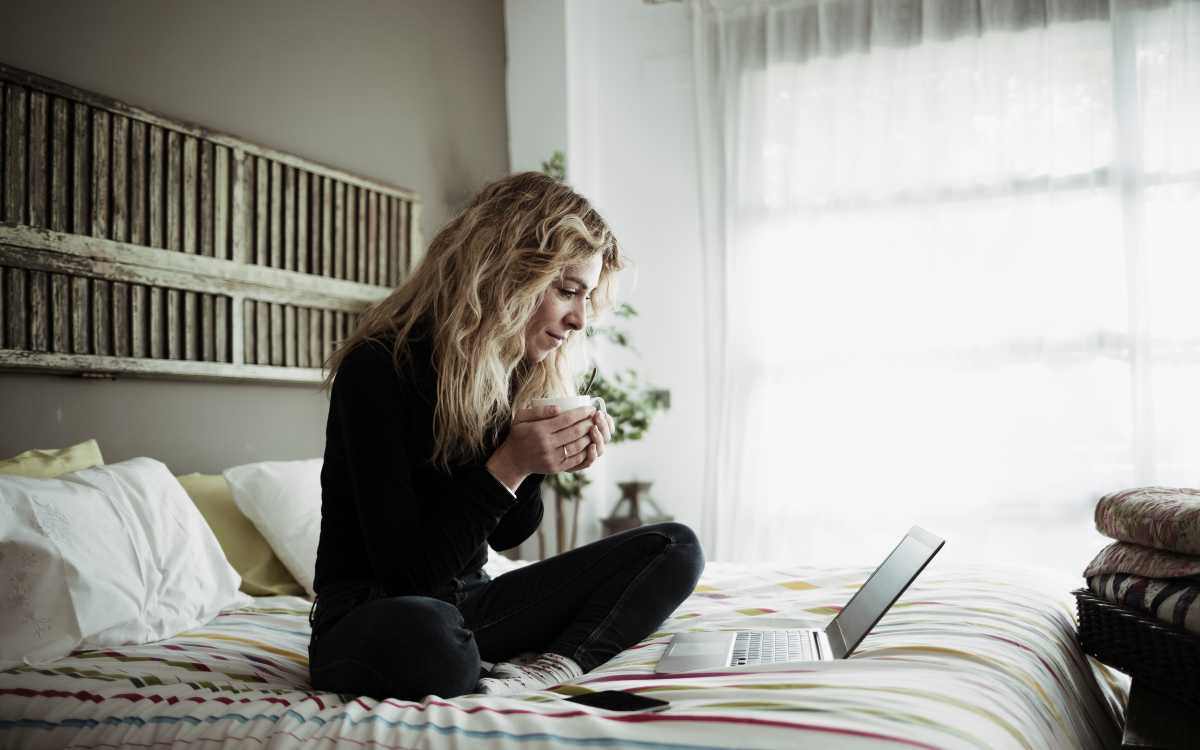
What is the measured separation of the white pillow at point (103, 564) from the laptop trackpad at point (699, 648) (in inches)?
36.3

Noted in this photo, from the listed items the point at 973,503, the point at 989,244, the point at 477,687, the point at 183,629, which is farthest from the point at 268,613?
the point at 989,244

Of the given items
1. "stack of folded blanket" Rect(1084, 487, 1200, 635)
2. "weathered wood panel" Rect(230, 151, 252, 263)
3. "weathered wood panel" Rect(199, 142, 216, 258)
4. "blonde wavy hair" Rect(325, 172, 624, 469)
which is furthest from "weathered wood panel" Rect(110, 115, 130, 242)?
"stack of folded blanket" Rect(1084, 487, 1200, 635)

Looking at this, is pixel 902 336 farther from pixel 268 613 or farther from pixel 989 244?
pixel 268 613

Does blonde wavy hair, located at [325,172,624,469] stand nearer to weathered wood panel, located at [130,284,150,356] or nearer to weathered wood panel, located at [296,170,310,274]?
weathered wood panel, located at [130,284,150,356]

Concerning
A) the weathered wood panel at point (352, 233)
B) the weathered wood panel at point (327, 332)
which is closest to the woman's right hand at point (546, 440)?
the weathered wood panel at point (327, 332)

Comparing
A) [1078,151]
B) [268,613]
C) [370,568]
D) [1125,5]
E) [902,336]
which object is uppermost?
[1125,5]

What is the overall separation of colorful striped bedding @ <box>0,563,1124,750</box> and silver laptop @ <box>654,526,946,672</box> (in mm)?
38

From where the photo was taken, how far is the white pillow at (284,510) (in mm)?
2143

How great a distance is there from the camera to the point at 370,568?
1.45 meters

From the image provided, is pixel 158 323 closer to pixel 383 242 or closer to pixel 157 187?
pixel 157 187

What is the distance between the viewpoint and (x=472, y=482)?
1.39m

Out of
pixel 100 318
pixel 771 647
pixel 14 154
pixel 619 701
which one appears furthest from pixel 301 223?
pixel 619 701

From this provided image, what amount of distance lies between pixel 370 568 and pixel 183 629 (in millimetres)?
533

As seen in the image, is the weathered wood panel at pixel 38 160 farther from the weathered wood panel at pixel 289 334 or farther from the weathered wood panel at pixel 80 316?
the weathered wood panel at pixel 289 334
